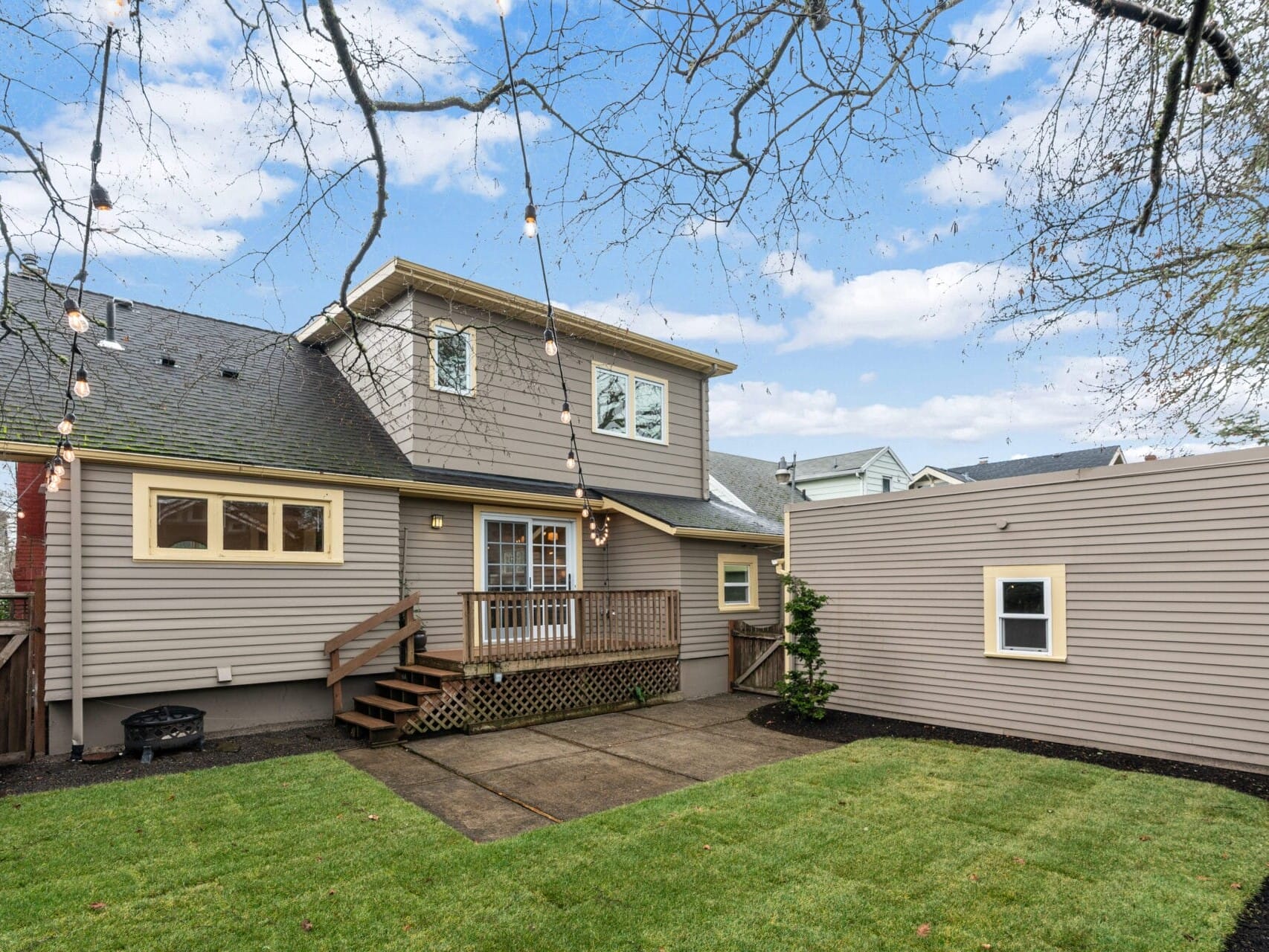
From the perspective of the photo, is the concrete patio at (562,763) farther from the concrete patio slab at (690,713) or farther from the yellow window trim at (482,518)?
the yellow window trim at (482,518)

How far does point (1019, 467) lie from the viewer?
24781mm

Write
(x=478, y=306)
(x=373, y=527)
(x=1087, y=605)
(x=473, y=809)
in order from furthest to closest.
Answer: (x=478, y=306) → (x=373, y=527) → (x=1087, y=605) → (x=473, y=809)

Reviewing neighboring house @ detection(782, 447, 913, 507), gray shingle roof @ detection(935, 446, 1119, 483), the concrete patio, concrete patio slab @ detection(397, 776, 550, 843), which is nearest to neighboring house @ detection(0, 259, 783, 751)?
the concrete patio

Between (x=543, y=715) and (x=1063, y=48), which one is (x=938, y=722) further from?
(x=1063, y=48)

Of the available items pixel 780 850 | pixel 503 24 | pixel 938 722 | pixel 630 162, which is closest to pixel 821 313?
pixel 630 162

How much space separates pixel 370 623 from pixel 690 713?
15.2 ft

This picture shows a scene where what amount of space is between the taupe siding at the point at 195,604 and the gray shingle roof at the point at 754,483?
8.99 m

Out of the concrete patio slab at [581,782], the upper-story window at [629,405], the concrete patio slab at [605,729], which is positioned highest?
the upper-story window at [629,405]

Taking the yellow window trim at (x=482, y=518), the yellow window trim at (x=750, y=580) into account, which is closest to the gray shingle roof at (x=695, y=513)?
the yellow window trim at (x=750, y=580)

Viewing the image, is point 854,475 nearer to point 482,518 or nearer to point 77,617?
point 482,518

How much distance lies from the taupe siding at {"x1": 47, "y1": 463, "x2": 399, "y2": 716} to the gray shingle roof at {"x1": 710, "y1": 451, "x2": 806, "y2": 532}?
8.99 meters

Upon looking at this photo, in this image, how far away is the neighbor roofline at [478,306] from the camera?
976 cm

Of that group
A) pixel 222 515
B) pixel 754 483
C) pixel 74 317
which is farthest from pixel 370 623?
pixel 754 483

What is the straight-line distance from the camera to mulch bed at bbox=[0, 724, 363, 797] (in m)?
6.27
